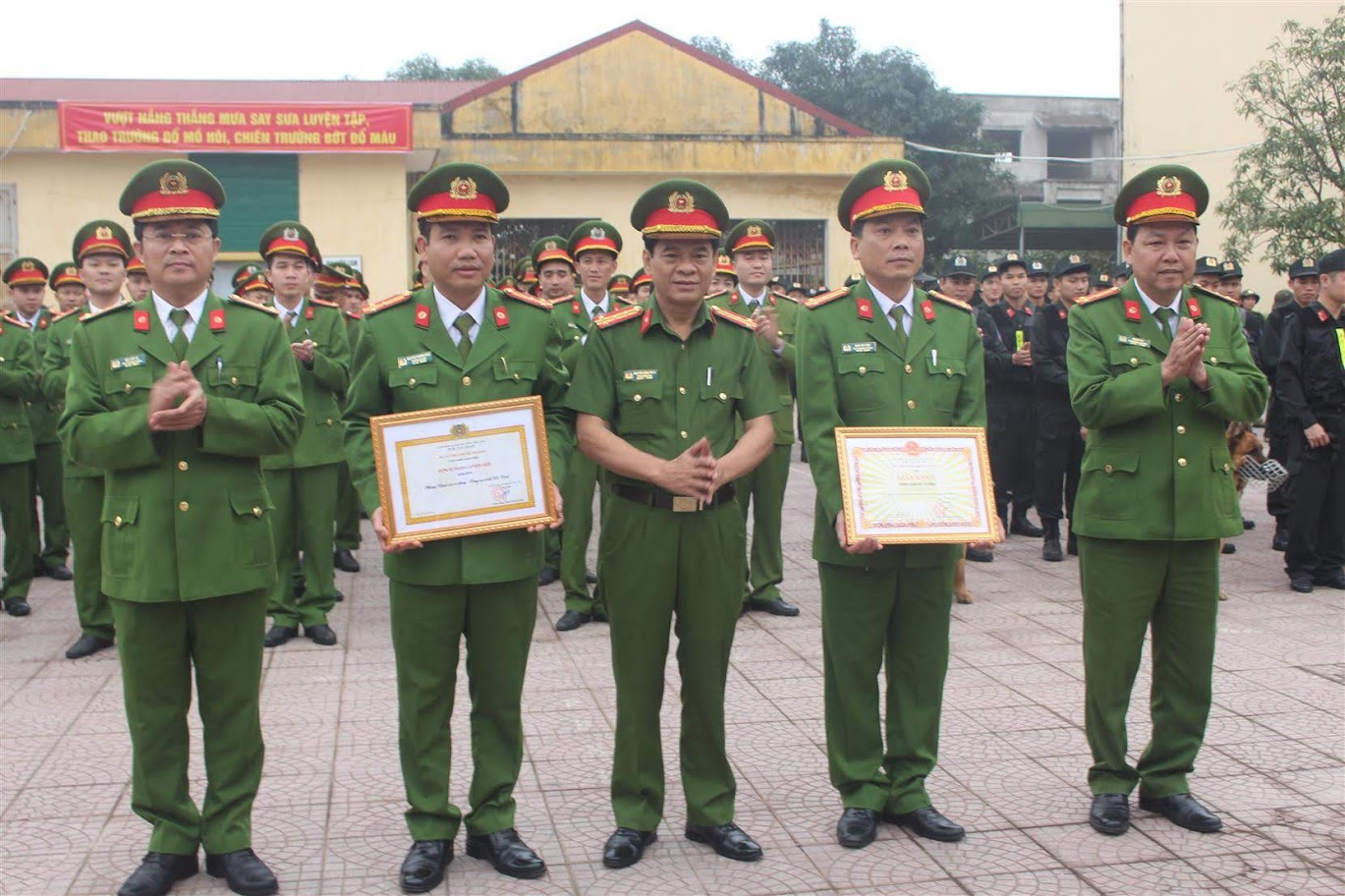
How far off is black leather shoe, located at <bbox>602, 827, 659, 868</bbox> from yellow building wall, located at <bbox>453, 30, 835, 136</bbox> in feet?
65.1

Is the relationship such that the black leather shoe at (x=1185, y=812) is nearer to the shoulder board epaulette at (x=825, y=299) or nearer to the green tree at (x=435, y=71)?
the shoulder board epaulette at (x=825, y=299)

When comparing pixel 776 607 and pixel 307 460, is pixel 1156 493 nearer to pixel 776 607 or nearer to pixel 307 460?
pixel 776 607

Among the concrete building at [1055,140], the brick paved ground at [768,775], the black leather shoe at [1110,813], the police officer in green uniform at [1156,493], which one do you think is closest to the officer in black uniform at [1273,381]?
the brick paved ground at [768,775]

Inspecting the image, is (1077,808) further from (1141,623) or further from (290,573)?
(290,573)

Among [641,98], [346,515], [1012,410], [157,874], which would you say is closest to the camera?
[157,874]

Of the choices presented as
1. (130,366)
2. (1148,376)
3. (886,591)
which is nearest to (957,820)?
(886,591)

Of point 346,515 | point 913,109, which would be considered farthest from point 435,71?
point 346,515

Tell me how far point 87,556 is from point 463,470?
156 inches

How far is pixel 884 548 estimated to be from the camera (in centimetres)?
436

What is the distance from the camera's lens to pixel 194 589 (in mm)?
3939

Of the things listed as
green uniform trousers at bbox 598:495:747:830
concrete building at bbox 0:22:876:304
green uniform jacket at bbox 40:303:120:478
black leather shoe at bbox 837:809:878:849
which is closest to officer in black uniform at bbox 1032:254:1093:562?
black leather shoe at bbox 837:809:878:849

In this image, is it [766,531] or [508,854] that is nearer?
[508,854]

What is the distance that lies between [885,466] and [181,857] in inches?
104

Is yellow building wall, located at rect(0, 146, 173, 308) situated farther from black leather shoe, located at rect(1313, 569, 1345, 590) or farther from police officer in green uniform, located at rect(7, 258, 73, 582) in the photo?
black leather shoe, located at rect(1313, 569, 1345, 590)
